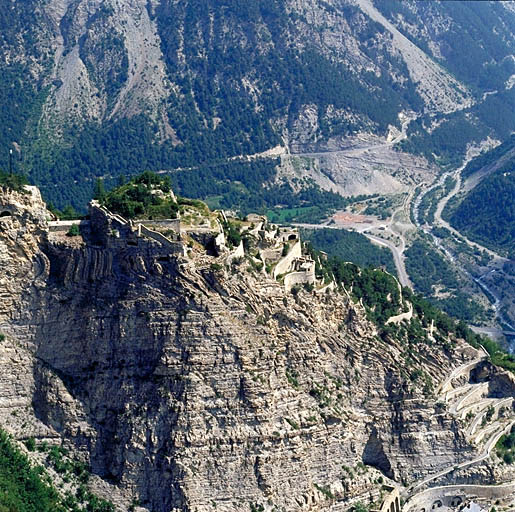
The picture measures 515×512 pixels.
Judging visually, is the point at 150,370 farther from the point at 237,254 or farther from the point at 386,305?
the point at 386,305

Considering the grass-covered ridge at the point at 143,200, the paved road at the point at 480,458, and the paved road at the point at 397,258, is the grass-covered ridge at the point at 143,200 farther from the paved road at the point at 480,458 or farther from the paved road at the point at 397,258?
the paved road at the point at 397,258

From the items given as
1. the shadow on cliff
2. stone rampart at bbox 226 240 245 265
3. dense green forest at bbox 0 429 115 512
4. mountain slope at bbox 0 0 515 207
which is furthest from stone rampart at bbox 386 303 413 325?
mountain slope at bbox 0 0 515 207

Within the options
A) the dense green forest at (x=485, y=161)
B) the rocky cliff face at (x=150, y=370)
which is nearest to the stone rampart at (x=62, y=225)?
the rocky cliff face at (x=150, y=370)

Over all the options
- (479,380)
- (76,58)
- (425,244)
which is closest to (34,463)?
(479,380)

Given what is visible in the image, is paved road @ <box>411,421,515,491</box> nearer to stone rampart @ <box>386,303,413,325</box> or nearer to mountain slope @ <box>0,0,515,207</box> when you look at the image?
stone rampart @ <box>386,303,413,325</box>

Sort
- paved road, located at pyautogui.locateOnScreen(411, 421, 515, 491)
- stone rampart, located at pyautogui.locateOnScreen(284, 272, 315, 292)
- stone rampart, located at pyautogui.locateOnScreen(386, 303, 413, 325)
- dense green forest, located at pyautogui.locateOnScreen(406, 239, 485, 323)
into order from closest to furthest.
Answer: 1. stone rampart, located at pyautogui.locateOnScreen(284, 272, 315, 292)
2. paved road, located at pyautogui.locateOnScreen(411, 421, 515, 491)
3. stone rampart, located at pyautogui.locateOnScreen(386, 303, 413, 325)
4. dense green forest, located at pyautogui.locateOnScreen(406, 239, 485, 323)

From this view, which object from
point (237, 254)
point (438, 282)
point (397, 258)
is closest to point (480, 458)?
point (237, 254)
